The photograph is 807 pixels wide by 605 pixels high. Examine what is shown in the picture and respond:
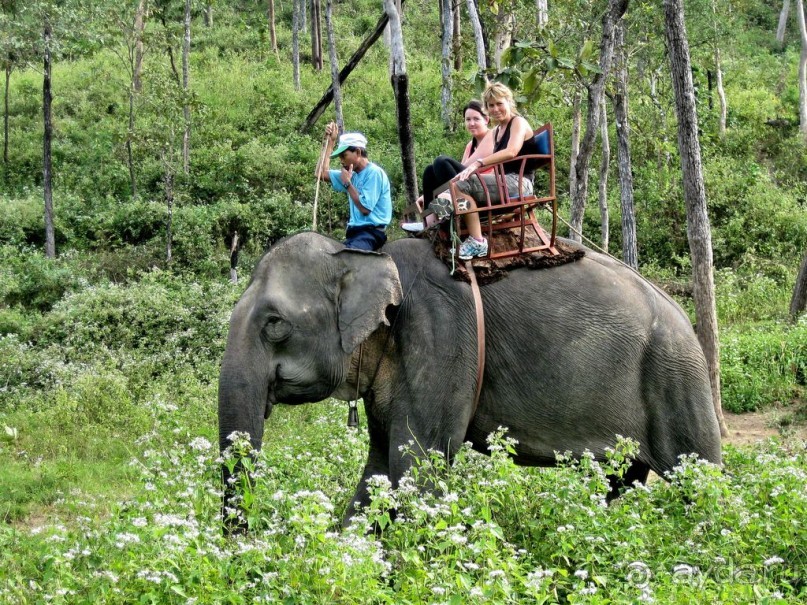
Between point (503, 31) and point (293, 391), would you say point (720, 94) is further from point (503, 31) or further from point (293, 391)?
point (293, 391)

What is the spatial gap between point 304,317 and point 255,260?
1161 centimetres

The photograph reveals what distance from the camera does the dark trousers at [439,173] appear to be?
6.55m

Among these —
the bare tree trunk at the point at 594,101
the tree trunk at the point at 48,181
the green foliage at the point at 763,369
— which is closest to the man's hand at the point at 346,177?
the bare tree trunk at the point at 594,101

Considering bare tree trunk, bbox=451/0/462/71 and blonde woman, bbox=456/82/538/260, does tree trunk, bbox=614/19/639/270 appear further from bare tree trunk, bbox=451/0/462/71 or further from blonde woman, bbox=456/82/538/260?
bare tree trunk, bbox=451/0/462/71

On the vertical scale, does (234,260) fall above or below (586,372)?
below

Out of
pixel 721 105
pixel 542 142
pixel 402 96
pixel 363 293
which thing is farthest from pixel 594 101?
pixel 721 105

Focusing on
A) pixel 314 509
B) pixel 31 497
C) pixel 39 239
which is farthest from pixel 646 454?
pixel 39 239

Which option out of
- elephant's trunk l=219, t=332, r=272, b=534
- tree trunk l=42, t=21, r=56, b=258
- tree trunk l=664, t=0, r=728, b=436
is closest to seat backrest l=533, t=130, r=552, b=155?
elephant's trunk l=219, t=332, r=272, b=534

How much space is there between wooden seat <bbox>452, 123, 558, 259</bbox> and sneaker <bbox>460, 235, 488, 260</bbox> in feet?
0.26

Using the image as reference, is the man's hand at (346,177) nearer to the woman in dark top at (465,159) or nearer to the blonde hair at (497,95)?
the woman in dark top at (465,159)

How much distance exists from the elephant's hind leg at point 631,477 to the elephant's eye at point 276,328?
2284mm

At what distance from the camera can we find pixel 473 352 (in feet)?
Result: 19.9

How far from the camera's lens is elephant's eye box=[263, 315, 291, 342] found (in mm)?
5734

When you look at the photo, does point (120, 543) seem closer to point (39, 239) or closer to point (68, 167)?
point (39, 239)
